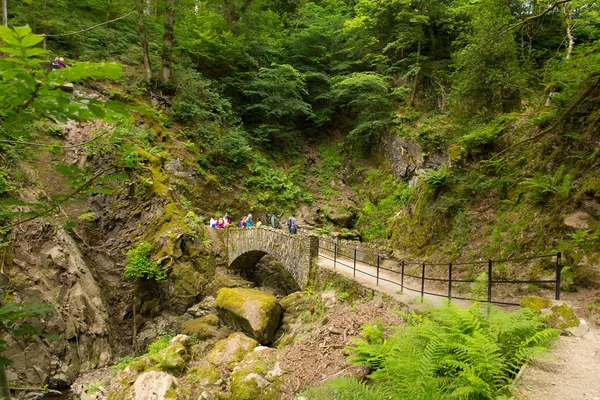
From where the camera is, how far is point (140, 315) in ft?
41.3

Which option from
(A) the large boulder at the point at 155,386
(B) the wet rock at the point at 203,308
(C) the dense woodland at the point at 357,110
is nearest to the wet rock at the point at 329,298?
(C) the dense woodland at the point at 357,110

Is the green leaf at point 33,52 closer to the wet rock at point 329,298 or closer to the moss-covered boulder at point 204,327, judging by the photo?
the wet rock at point 329,298

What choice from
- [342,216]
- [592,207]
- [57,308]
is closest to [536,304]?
[592,207]

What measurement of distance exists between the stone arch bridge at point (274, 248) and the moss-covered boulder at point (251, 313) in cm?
139

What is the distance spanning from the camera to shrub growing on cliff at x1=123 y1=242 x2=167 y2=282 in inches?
488

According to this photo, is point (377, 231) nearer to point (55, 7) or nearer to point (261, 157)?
point (261, 157)

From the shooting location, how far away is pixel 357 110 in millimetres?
24047

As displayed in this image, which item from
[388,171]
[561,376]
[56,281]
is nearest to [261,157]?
[388,171]

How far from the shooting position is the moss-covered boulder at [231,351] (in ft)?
25.3

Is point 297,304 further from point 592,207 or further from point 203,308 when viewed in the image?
point 592,207

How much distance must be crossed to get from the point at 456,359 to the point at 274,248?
9.51m

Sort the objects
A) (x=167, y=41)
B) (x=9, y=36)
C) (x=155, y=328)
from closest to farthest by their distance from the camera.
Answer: (x=9, y=36) → (x=155, y=328) → (x=167, y=41)

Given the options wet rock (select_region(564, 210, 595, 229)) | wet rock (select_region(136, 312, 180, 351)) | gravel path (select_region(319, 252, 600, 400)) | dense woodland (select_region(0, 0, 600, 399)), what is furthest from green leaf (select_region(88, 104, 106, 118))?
wet rock (select_region(136, 312, 180, 351))

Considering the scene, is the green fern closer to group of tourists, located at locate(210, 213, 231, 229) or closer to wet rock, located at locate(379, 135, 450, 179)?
group of tourists, located at locate(210, 213, 231, 229)
